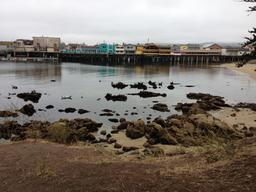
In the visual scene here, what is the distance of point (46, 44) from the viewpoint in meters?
148

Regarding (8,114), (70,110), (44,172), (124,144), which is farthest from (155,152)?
(70,110)

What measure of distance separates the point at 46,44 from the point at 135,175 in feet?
481

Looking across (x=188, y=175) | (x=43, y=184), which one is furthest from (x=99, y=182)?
(x=188, y=175)

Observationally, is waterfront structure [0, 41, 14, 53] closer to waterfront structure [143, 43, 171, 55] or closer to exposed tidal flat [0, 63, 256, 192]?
waterfront structure [143, 43, 171, 55]

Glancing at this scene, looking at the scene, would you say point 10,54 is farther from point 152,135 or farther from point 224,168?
point 224,168

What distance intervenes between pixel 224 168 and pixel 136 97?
103 feet

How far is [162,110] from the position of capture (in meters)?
29.9

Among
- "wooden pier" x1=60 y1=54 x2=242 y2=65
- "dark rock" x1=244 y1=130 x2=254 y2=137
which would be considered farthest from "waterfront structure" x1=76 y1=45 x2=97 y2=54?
"dark rock" x1=244 y1=130 x2=254 y2=137

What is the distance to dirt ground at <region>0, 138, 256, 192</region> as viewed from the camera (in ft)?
21.7

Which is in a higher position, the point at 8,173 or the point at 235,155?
the point at 235,155

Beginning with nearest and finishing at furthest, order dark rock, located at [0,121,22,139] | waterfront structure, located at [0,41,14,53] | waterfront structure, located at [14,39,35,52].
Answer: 1. dark rock, located at [0,121,22,139]
2. waterfront structure, located at [14,39,35,52]
3. waterfront structure, located at [0,41,14,53]

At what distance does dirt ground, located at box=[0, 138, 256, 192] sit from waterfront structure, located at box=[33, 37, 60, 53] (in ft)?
447

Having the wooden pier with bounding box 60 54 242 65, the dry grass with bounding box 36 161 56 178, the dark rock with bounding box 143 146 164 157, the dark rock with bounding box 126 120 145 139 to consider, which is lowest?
the dark rock with bounding box 126 120 145 139

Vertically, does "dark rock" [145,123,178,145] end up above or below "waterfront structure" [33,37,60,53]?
below
